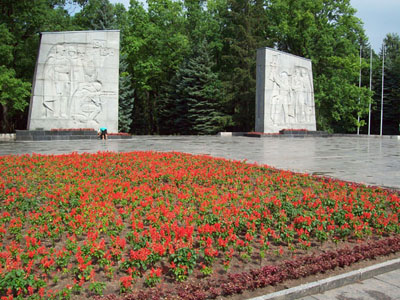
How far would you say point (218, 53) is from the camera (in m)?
39.2

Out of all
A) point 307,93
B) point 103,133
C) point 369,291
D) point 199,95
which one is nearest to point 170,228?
point 369,291

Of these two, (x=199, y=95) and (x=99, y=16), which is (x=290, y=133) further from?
(x=99, y=16)

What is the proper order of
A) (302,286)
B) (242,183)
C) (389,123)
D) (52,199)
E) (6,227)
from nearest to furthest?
1. (302,286)
2. (6,227)
3. (52,199)
4. (242,183)
5. (389,123)

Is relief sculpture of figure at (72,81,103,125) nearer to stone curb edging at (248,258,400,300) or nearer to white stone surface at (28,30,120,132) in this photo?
white stone surface at (28,30,120,132)

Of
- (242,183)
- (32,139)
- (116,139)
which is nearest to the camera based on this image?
(242,183)

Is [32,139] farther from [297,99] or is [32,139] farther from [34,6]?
[297,99]

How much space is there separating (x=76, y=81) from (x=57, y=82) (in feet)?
3.21

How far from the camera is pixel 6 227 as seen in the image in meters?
4.57

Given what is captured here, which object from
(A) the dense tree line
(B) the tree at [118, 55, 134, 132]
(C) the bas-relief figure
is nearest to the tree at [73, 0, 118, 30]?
(A) the dense tree line

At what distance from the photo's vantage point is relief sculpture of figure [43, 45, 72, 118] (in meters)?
20.0

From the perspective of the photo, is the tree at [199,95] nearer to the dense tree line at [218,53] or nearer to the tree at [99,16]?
the dense tree line at [218,53]

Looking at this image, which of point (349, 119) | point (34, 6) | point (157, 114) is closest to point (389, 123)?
point (349, 119)

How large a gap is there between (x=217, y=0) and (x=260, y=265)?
38901 millimetres

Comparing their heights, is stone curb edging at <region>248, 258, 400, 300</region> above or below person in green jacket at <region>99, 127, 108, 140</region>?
below
